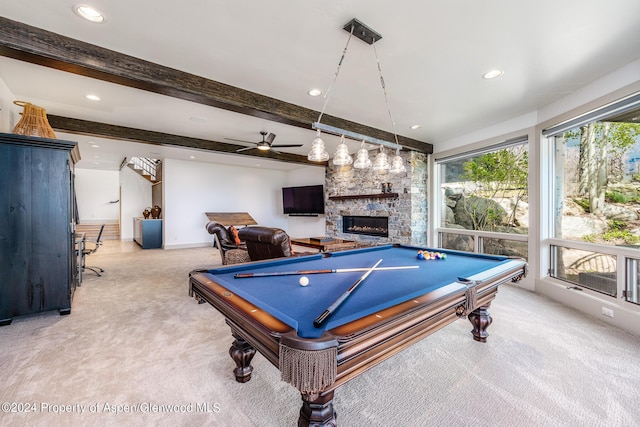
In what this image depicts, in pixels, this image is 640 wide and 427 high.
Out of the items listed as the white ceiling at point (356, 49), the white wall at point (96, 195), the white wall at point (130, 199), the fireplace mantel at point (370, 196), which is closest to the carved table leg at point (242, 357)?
the white ceiling at point (356, 49)

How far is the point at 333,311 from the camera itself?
1.16 meters

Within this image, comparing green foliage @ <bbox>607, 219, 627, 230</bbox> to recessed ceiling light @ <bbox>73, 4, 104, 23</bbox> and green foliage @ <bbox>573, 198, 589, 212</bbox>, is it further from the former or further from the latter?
recessed ceiling light @ <bbox>73, 4, 104, 23</bbox>

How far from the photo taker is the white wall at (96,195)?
10523 millimetres

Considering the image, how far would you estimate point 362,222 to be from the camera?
657 cm

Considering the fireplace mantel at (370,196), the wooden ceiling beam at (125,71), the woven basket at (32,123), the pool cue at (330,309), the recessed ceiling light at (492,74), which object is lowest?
the pool cue at (330,309)

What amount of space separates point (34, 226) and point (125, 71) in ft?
6.39

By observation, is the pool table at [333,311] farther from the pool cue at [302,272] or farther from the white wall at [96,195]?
the white wall at [96,195]

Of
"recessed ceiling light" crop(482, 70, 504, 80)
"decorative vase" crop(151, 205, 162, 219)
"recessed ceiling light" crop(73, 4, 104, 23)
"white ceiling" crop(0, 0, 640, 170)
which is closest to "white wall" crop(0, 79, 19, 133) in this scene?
"white ceiling" crop(0, 0, 640, 170)

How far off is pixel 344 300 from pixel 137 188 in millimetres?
10453

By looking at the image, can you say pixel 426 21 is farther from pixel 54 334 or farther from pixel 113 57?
pixel 54 334

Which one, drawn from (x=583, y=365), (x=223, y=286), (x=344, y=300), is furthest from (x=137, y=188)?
(x=583, y=365)

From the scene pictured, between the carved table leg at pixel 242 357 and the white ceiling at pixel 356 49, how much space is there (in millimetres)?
2328

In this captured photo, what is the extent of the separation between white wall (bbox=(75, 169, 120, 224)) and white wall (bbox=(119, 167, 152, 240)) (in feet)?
8.52

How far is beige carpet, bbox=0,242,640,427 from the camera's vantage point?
1.50 meters
